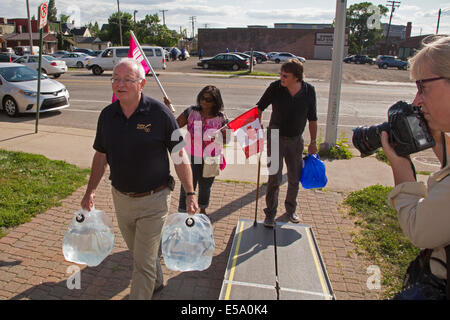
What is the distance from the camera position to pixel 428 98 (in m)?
1.74

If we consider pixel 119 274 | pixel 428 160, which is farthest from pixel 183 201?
pixel 428 160

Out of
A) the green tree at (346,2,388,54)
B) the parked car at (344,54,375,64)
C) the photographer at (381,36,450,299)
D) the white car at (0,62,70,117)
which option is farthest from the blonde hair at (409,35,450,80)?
the green tree at (346,2,388,54)

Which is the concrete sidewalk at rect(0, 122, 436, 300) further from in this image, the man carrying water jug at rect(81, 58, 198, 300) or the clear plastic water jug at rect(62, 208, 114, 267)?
the man carrying water jug at rect(81, 58, 198, 300)

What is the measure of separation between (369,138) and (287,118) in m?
2.52

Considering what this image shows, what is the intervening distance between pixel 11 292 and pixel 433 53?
397 cm

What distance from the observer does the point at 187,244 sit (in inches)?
122

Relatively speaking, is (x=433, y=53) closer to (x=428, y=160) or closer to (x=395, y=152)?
(x=395, y=152)

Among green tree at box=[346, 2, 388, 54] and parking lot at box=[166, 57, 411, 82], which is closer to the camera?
parking lot at box=[166, 57, 411, 82]

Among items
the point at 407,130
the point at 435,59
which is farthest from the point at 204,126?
the point at 435,59

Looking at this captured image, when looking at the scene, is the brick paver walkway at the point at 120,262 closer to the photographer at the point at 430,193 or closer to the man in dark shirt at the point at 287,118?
the man in dark shirt at the point at 287,118

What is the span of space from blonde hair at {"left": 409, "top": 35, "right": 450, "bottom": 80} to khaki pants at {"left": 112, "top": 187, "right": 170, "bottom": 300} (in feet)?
6.98

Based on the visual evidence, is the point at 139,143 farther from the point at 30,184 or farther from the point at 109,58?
the point at 109,58

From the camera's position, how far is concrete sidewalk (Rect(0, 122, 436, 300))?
3.63 m
